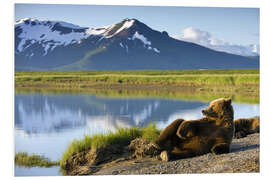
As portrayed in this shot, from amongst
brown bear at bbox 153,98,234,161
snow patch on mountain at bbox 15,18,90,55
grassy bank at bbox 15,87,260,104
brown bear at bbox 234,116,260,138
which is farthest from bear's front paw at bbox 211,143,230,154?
grassy bank at bbox 15,87,260,104

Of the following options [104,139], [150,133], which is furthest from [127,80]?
[104,139]

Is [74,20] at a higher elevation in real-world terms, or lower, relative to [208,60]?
lower

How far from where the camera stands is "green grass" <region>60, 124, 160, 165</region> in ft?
28.8

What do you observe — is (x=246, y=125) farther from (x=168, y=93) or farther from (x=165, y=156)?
(x=168, y=93)

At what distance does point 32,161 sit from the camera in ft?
30.7

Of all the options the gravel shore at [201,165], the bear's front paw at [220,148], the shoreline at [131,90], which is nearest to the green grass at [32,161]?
the gravel shore at [201,165]

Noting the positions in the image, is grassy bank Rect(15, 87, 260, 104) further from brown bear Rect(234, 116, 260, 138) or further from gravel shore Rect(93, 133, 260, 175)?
gravel shore Rect(93, 133, 260, 175)

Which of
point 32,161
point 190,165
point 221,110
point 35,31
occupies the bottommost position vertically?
point 32,161

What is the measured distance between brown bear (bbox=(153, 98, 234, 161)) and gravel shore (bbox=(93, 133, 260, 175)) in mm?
186

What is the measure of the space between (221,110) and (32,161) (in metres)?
4.89

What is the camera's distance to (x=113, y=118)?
644 inches
